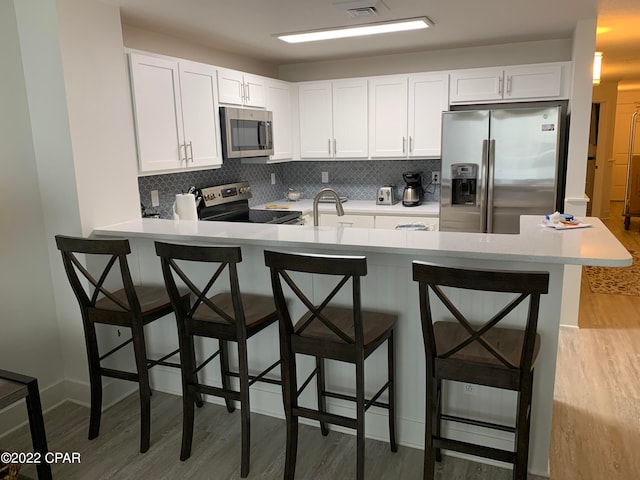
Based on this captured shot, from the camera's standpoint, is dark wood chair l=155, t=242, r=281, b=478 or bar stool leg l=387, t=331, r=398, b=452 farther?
bar stool leg l=387, t=331, r=398, b=452

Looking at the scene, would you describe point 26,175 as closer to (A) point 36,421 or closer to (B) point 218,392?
(A) point 36,421

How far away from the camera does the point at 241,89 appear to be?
13.4ft

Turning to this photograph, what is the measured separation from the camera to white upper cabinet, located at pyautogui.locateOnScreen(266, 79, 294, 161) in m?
4.58

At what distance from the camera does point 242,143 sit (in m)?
4.07

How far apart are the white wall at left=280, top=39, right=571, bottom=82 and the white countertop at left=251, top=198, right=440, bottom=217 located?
128 cm

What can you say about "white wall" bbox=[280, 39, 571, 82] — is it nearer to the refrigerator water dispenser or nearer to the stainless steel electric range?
the refrigerator water dispenser

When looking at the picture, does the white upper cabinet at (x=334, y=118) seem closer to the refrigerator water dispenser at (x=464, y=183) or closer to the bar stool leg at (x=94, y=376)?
the refrigerator water dispenser at (x=464, y=183)

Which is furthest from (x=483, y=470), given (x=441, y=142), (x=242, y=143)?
(x=242, y=143)

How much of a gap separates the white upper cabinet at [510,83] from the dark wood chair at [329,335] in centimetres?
275

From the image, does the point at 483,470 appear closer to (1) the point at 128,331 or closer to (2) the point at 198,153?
(1) the point at 128,331

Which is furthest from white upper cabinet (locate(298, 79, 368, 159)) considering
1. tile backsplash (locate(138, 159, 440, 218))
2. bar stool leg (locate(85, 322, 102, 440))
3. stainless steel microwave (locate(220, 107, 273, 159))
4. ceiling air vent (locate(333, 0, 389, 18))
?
bar stool leg (locate(85, 322, 102, 440))

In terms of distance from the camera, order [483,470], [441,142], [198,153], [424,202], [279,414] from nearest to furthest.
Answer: [483,470] → [279,414] → [198,153] → [441,142] → [424,202]

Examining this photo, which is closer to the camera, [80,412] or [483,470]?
[483,470]

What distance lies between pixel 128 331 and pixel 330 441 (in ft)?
4.69
